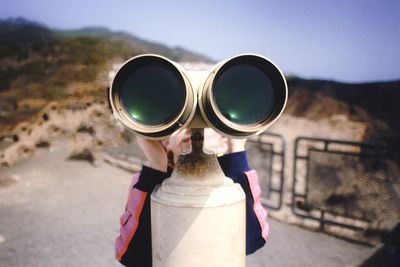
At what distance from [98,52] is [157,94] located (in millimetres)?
14990

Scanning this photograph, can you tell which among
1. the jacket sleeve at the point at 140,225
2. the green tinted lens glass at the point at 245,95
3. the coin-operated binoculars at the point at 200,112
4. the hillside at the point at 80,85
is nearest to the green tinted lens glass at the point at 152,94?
the coin-operated binoculars at the point at 200,112

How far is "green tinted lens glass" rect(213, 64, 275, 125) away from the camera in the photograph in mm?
1067

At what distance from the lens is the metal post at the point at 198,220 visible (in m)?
1.08

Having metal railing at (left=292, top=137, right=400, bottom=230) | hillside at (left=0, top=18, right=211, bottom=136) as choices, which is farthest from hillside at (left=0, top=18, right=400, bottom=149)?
metal railing at (left=292, top=137, right=400, bottom=230)

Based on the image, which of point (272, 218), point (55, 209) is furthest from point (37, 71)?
point (272, 218)

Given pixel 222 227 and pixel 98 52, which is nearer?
pixel 222 227

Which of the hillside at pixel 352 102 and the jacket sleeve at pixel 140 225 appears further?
the hillside at pixel 352 102

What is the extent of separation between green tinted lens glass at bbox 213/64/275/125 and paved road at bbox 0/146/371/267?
2453mm

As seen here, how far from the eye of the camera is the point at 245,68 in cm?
106

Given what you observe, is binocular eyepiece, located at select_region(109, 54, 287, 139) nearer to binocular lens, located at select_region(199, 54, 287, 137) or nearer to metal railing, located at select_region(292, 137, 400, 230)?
binocular lens, located at select_region(199, 54, 287, 137)

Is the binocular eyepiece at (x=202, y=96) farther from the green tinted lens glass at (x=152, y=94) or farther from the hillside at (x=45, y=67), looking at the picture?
the hillside at (x=45, y=67)

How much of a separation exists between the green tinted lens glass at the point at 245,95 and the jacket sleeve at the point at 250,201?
0.36 meters

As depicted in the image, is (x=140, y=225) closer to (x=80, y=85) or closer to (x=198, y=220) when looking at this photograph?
(x=198, y=220)

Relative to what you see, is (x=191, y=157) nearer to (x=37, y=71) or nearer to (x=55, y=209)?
(x=55, y=209)
